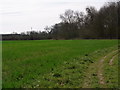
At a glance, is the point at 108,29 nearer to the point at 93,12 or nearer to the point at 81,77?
the point at 93,12

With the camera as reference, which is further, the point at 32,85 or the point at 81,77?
the point at 81,77

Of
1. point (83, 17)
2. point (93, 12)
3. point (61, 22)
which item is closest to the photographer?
point (93, 12)

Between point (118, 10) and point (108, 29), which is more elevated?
point (118, 10)

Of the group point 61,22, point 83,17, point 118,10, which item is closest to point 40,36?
point 61,22

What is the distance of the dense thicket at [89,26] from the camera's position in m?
83.8

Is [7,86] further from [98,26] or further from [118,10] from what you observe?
[98,26]

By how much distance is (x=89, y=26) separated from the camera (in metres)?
94.4

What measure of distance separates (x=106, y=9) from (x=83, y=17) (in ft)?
63.4

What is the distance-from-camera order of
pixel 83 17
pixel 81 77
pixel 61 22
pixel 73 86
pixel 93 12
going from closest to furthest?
pixel 73 86 < pixel 81 77 < pixel 93 12 < pixel 83 17 < pixel 61 22

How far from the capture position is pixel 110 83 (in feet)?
29.3

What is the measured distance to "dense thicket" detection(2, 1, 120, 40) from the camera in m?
83.8

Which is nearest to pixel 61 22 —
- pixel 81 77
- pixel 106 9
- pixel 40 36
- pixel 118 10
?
pixel 40 36

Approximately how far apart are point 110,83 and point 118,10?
69.6 m

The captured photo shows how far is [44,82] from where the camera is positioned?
925 centimetres
